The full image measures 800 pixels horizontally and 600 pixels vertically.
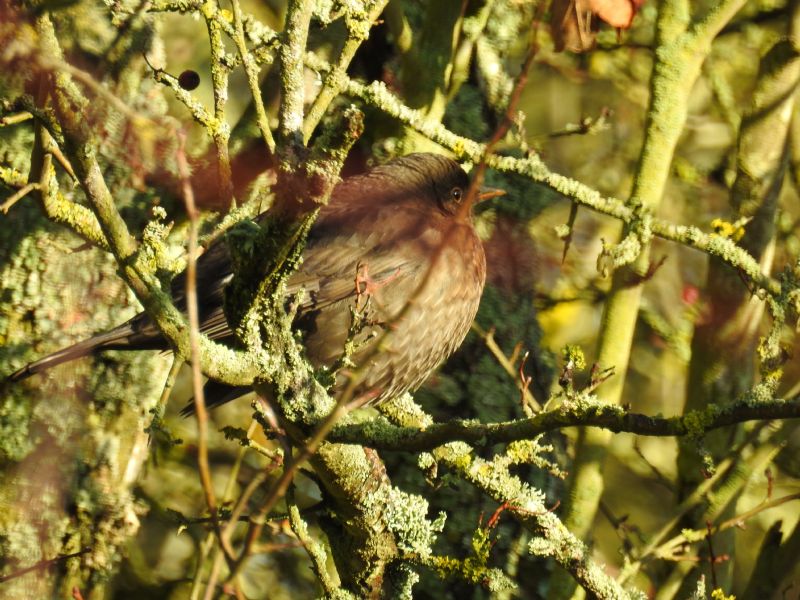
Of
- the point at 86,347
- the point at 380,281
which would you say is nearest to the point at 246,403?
the point at 86,347

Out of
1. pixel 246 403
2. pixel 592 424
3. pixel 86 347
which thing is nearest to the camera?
pixel 592 424

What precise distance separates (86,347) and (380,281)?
3.67 ft

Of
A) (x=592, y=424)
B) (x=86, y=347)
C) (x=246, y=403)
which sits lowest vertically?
(x=592, y=424)

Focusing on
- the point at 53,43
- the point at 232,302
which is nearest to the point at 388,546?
the point at 232,302

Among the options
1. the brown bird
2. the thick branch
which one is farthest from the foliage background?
the thick branch

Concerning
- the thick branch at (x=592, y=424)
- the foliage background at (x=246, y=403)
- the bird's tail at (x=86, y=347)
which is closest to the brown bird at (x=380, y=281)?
the bird's tail at (x=86, y=347)

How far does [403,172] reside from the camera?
440cm

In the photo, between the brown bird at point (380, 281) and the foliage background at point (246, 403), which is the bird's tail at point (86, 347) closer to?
the brown bird at point (380, 281)

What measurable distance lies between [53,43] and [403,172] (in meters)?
2.19

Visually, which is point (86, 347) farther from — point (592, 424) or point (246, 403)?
point (592, 424)

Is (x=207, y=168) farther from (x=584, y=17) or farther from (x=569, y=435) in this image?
(x=569, y=435)

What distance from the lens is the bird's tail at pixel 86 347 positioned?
12.6 feet

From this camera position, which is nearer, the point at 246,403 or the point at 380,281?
the point at 380,281

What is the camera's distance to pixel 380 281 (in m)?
3.93
